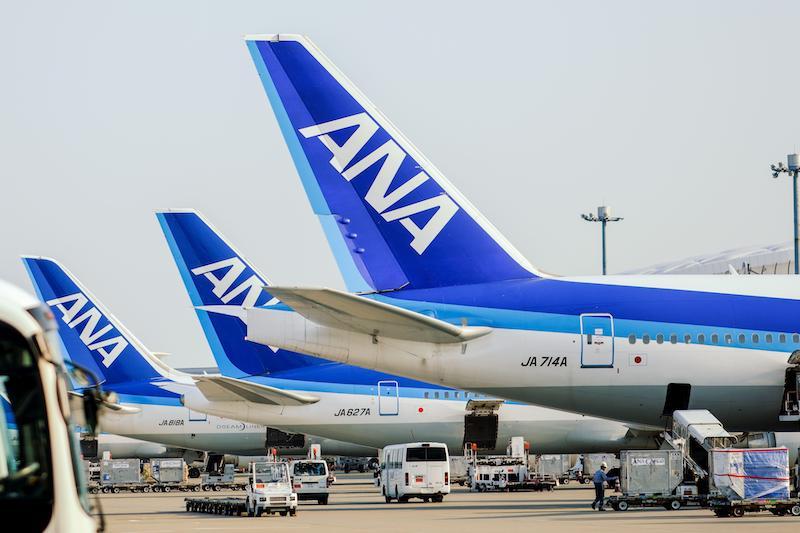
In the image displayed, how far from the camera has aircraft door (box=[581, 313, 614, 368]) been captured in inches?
1099

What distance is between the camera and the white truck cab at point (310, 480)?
131 ft

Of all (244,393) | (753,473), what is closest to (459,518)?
(753,473)

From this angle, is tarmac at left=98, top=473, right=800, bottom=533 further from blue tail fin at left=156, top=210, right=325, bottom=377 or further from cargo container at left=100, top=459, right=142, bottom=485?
cargo container at left=100, top=459, right=142, bottom=485

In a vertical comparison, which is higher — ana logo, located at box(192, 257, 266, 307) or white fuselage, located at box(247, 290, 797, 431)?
ana logo, located at box(192, 257, 266, 307)

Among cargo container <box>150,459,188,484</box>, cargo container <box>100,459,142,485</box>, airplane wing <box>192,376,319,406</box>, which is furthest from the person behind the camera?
cargo container <box>150,459,188,484</box>

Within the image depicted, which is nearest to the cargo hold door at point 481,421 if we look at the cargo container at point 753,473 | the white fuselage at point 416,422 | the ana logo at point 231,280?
the white fuselage at point 416,422

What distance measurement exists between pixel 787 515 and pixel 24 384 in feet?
71.6

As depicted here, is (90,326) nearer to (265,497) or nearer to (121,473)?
(121,473)

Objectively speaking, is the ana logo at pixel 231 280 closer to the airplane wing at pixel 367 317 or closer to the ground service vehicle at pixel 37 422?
the airplane wing at pixel 367 317

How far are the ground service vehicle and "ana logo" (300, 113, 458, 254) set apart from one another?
19.4 metres

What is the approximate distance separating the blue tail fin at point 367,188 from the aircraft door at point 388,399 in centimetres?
1443

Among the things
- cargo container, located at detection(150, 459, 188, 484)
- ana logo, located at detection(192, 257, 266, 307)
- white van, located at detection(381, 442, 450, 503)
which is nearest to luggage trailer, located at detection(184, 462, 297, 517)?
white van, located at detection(381, 442, 450, 503)

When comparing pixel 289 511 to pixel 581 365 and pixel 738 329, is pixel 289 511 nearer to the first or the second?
pixel 581 365

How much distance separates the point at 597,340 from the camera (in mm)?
27969
